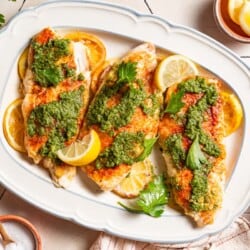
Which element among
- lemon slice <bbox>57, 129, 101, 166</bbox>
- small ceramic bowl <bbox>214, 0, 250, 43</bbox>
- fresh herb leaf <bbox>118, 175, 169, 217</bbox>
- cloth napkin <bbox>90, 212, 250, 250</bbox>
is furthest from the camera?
cloth napkin <bbox>90, 212, 250, 250</bbox>

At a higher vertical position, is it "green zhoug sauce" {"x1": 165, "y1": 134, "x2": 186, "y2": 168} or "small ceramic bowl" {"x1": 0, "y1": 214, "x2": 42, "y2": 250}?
"green zhoug sauce" {"x1": 165, "y1": 134, "x2": 186, "y2": 168}

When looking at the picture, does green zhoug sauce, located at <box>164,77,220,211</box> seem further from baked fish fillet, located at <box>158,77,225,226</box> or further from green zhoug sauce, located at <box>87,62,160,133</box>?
green zhoug sauce, located at <box>87,62,160,133</box>

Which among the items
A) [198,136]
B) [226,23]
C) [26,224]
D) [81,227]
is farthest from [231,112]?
[26,224]

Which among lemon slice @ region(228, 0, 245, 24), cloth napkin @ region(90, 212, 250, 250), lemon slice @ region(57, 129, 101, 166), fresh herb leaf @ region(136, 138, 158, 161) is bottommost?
cloth napkin @ region(90, 212, 250, 250)

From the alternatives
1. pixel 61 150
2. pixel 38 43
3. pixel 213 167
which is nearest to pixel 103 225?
pixel 61 150

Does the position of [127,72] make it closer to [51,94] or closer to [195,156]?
[51,94]

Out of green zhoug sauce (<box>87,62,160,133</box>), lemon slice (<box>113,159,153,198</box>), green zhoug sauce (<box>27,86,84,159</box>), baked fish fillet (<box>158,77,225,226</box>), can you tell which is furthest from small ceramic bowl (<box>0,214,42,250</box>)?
baked fish fillet (<box>158,77,225,226</box>)

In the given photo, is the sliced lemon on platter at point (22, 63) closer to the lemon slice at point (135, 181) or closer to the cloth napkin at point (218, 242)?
the lemon slice at point (135, 181)

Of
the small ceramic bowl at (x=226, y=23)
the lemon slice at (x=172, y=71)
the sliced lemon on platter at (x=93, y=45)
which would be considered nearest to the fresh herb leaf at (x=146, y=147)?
the lemon slice at (x=172, y=71)
